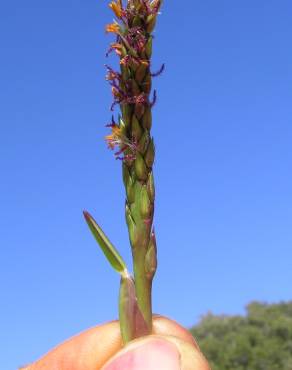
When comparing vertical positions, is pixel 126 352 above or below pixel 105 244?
below

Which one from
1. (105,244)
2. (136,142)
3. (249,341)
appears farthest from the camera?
(249,341)

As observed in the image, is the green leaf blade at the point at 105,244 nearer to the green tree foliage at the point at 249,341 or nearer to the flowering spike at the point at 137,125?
the flowering spike at the point at 137,125

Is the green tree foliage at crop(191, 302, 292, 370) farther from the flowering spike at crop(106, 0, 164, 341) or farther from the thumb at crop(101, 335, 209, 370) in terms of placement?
the flowering spike at crop(106, 0, 164, 341)

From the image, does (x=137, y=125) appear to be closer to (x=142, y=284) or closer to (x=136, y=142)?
(x=136, y=142)

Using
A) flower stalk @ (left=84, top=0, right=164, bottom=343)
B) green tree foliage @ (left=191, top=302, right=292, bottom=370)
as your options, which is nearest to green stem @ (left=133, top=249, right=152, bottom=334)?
flower stalk @ (left=84, top=0, right=164, bottom=343)

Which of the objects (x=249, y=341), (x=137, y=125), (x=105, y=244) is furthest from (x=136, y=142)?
(x=249, y=341)

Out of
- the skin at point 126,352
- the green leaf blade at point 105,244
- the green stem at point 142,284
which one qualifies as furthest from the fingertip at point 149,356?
the green leaf blade at point 105,244

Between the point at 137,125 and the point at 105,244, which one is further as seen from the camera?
the point at 105,244
